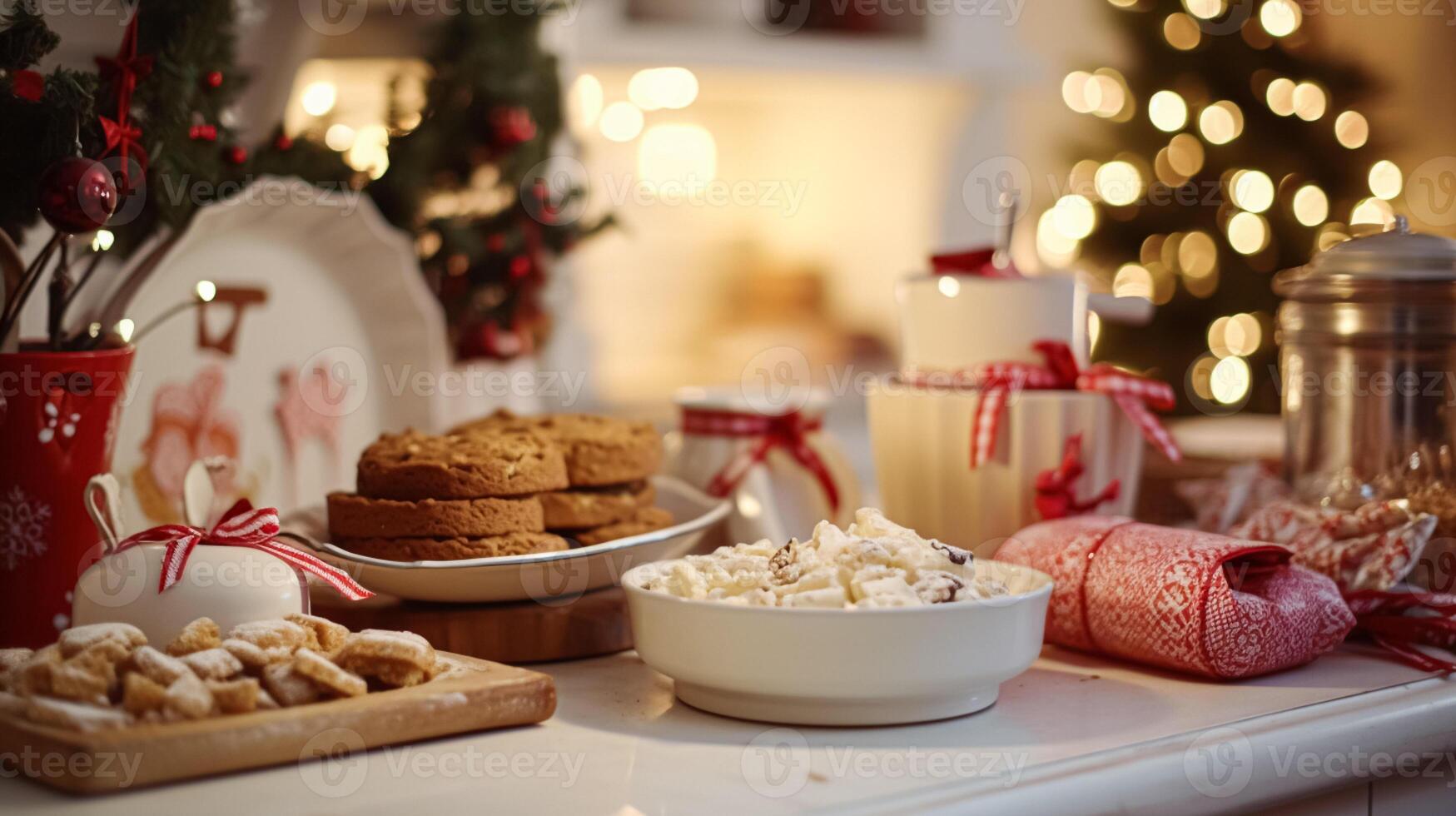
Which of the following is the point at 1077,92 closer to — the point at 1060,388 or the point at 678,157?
the point at 678,157

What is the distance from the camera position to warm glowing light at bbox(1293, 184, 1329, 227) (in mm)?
2605

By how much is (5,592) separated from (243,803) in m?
0.35

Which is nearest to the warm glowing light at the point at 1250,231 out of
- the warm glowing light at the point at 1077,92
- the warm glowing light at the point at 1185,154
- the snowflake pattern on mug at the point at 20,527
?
the warm glowing light at the point at 1185,154

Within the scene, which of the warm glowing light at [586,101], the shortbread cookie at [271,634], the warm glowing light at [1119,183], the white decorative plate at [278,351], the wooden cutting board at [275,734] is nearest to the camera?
the wooden cutting board at [275,734]

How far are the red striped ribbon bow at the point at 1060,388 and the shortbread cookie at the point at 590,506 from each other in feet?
0.95

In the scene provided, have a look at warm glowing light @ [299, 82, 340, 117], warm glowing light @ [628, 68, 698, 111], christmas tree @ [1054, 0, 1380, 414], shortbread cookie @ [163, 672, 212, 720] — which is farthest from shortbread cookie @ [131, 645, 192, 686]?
christmas tree @ [1054, 0, 1380, 414]

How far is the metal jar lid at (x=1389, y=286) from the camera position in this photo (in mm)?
998

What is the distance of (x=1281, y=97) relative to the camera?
261 centimetres

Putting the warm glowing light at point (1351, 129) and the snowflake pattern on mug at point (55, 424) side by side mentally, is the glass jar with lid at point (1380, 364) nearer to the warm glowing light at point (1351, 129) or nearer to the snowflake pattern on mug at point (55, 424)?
the snowflake pattern on mug at point (55, 424)

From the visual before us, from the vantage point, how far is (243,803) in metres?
0.61

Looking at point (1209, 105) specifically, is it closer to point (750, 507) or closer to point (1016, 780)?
point (750, 507)

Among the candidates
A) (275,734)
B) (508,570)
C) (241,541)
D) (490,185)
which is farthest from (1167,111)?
(275,734)

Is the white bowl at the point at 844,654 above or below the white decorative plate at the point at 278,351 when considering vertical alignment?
below

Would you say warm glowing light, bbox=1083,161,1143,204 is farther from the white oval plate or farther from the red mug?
the red mug
